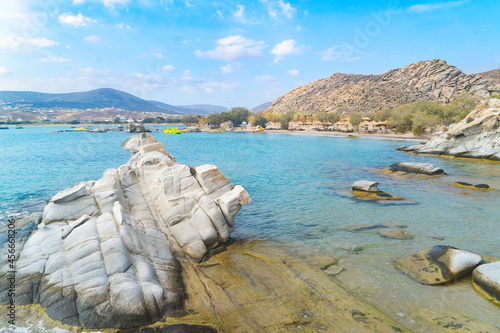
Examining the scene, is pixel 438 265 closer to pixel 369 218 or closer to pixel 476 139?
pixel 369 218

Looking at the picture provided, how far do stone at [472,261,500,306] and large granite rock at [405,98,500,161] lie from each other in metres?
43.1

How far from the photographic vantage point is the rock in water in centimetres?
774

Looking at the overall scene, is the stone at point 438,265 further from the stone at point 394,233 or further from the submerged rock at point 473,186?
the submerged rock at point 473,186

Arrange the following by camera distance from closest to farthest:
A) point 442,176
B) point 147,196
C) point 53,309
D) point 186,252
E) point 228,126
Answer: point 53,309
point 186,252
point 147,196
point 442,176
point 228,126

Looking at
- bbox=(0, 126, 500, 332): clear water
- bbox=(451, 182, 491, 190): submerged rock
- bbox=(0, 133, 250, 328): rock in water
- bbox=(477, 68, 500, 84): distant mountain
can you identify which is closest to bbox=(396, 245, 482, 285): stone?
bbox=(0, 126, 500, 332): clear water

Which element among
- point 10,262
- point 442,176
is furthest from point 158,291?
point 442,176

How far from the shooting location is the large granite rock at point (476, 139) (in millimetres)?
41719

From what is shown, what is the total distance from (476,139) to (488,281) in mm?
46066

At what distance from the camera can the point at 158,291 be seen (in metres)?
8.30

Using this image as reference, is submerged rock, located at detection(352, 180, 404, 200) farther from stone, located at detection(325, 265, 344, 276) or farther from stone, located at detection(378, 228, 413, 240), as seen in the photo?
stone, located at detection(325, 265, 344, 276)

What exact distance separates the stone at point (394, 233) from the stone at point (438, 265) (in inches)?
98.0

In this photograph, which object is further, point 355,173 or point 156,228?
point 355,173

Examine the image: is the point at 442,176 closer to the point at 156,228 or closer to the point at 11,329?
the point at 156,228

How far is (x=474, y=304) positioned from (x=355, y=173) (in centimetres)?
2519
